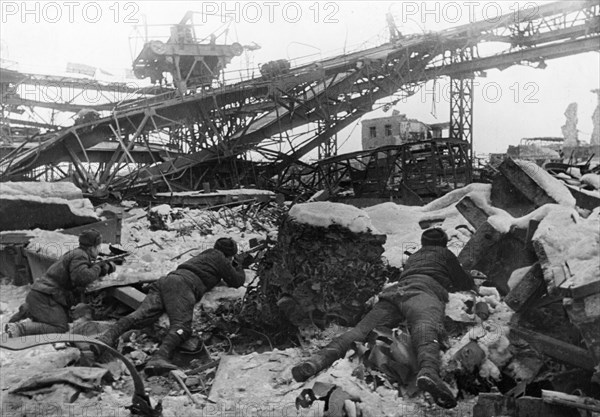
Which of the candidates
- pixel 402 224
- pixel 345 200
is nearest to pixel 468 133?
pixel 345 200

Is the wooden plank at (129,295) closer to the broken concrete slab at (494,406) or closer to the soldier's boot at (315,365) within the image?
the soldier's boot at (315,365)

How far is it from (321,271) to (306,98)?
11841 mm

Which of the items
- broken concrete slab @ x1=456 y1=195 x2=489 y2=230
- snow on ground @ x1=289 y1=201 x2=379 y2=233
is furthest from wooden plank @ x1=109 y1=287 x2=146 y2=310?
broken concrete slab @ x1=456 y1=195 x2=489 y2=230

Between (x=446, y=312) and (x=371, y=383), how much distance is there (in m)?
1.21

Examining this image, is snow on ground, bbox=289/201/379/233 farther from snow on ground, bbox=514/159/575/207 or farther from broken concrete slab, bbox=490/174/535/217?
snow on ground, bbox=514/159/575/207

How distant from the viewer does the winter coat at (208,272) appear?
618cm

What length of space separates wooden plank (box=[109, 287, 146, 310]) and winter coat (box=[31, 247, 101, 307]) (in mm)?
400

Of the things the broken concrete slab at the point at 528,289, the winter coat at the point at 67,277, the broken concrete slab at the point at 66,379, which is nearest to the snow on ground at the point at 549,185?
the broken concrete slab at the point at 528,289

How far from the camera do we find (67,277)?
20.9ft

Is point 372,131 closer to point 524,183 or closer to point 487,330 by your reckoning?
point 524,183

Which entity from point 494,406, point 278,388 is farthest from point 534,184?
point 278,388

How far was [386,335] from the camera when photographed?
15.7 ft

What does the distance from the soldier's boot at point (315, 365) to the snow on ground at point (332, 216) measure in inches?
64.3

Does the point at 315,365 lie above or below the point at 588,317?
below
